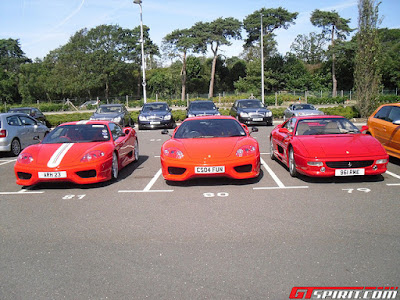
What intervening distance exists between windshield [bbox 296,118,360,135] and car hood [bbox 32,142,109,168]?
4.41 m

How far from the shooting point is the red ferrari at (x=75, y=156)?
712 cm

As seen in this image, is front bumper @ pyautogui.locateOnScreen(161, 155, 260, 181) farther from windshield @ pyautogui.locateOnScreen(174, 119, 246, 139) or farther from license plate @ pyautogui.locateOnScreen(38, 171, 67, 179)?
license plate @ pyautogui.locateOnScreen(38, 171, 67, 179)

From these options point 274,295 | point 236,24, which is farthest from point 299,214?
point 236,24

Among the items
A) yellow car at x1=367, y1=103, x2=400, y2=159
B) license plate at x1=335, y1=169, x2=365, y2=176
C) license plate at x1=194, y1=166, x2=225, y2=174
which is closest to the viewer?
license plate at x1=194, y1=166, x2=225, y2=174

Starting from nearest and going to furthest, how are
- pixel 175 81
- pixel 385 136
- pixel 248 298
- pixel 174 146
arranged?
1. pixel 248 298
2. pixel 174 146
3. pixel 385 136
4. pixel 175 81

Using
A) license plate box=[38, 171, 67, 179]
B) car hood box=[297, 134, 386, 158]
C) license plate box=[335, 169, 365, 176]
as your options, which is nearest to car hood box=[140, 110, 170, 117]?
car hood box=[297, 134, 386, 158]

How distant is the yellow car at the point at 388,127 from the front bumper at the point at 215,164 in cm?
362

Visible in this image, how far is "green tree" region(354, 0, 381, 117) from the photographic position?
2239 centimetres

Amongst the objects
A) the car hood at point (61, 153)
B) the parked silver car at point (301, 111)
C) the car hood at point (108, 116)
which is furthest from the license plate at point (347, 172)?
the parked silver car at point (301, 111)

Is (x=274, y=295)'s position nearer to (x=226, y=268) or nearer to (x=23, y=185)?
(x=226, y=268)

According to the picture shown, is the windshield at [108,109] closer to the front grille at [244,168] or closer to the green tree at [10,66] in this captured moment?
the front grille at [244,168]

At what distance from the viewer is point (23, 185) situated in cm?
759

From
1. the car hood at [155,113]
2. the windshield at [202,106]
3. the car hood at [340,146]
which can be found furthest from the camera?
the windshield at [202,106]

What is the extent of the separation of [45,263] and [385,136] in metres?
8.40
